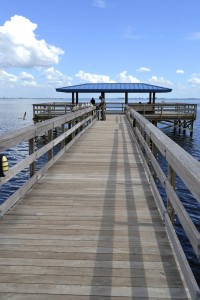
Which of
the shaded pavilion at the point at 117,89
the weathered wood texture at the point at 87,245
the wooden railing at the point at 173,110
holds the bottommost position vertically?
the weathered wood texture at the point at 87,245

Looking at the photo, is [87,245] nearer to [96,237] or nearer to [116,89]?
[96,237]

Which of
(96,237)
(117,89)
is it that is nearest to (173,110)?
(117,89)

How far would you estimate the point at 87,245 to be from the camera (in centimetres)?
369

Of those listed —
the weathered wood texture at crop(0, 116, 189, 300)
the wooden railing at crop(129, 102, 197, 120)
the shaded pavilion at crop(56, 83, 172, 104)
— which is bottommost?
the weathered wood texture at crop(0, 116, 189, 300)

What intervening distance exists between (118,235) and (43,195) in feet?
6.47

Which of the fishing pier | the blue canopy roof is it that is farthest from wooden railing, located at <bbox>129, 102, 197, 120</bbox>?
the fishing pier

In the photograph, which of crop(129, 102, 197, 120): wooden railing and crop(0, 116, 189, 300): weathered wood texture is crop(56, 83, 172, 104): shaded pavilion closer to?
crop(129, 102, 197, 120): wooden railing

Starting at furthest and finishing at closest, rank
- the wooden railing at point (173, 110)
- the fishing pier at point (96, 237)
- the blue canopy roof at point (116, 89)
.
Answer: the blue canopy roof at point (116, 89)
the wooden railing at point (173, 110)
the fishing pier at point (96, 237)

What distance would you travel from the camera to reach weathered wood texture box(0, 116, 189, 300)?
2.88 metres

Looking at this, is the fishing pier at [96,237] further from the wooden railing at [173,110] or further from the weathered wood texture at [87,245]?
the wooden railing at [173,110]

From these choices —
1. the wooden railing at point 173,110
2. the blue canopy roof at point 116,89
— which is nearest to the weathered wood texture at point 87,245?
the wooden railing at point 173,110

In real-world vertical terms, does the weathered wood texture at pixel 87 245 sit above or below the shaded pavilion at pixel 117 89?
below

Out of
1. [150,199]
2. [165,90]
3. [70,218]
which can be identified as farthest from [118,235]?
[165,90]

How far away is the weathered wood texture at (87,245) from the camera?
2883 millimetres
